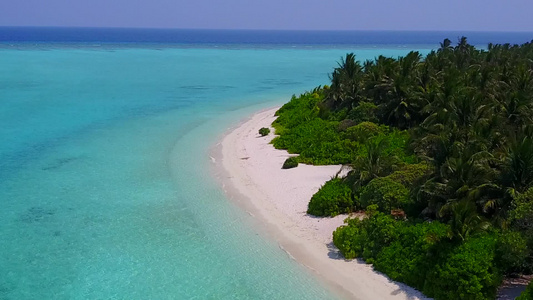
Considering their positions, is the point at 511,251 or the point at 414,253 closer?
the point at 511,251

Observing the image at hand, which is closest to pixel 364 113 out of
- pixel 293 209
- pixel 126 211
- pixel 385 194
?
pixel 293 209

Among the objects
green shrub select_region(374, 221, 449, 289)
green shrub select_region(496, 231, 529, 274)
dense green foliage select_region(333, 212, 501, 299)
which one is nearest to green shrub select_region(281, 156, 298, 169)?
dense green foliage select_region(333, 212, 501, 299)

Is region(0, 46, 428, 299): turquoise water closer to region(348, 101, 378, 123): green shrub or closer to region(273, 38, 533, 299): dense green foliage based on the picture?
region(273, 38, 533, 299): dense green foliage

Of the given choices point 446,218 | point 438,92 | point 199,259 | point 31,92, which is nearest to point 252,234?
point 199,259

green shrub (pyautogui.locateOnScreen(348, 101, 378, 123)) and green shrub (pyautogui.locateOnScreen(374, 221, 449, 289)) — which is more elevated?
green shrub (pyautogui.locateOnScreen(348, 101, 378, 123))

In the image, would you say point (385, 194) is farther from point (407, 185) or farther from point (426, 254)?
point (426, 254)

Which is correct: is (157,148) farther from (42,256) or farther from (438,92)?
(438,92)
